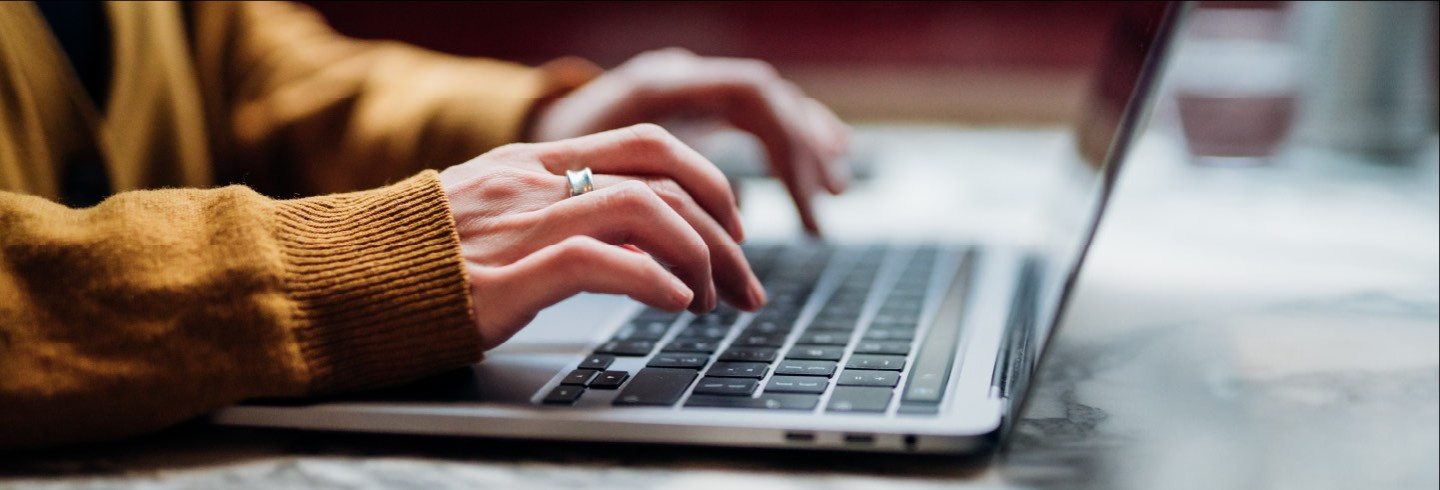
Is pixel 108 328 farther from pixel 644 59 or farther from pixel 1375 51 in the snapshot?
pixel 1375 51

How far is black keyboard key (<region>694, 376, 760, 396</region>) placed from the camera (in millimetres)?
332

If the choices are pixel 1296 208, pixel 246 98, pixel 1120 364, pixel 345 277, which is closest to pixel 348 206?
pixel 345 277

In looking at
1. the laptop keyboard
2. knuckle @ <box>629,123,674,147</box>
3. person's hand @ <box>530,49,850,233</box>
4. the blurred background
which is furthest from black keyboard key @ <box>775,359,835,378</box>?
the blurred background

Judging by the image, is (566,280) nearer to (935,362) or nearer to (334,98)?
(935,362)

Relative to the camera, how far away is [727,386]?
0.34 metres

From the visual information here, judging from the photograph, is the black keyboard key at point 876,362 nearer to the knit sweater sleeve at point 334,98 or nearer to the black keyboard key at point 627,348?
the black keyboard key at point 627,348

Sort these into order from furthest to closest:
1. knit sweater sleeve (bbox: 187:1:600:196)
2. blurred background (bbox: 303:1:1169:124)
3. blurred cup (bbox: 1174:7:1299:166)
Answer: blurred background (bbox: 303:1:1169:124)
blurred cup (bbox: 1174:7:1299:166)
knit sweater sleeve (bbox: 187:1:600:196)

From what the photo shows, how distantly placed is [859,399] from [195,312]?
0.21m

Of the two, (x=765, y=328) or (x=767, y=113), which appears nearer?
(x=765, y=328)

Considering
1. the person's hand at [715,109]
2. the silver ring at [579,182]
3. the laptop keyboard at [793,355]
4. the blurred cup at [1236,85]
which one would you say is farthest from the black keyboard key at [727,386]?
the blurred cup at [1236,85]

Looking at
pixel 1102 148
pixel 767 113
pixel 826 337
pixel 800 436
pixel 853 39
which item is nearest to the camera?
pixel 800 436

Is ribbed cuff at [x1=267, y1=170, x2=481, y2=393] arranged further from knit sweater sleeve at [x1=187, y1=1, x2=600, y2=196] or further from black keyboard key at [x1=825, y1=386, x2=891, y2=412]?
knit sweater sleeve at [x1=187, y1=1, x2=600, y2=196]

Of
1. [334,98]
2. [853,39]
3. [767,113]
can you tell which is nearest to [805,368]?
[767,113]

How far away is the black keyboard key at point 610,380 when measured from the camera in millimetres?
346
